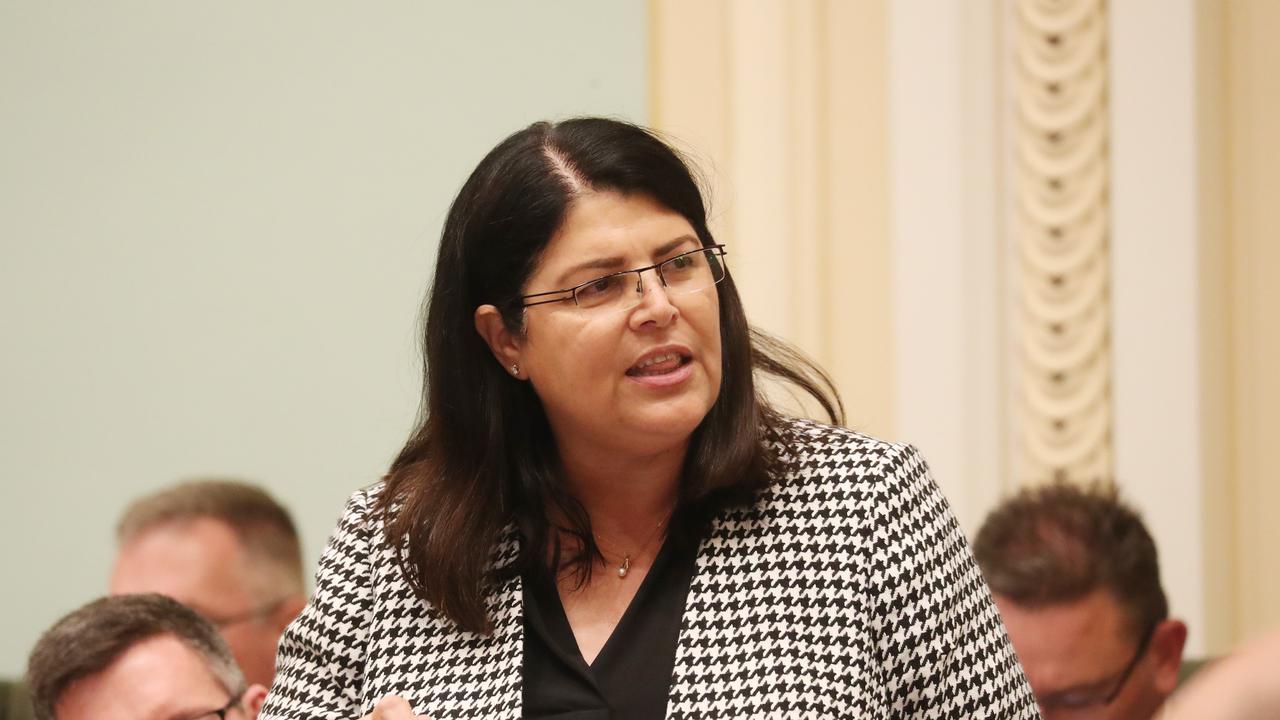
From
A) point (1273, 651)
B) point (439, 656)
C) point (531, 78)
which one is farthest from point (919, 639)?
point (531, 78)

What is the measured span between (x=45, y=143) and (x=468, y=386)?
2.17 metres

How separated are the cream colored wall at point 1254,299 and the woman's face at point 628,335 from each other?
1.46m

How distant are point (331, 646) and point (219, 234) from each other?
192cm

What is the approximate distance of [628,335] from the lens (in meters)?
1.79

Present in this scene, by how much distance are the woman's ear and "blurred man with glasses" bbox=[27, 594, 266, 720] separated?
0.71 m

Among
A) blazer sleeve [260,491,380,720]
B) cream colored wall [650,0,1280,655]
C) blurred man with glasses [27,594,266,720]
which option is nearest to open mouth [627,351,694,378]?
blazer sleeve [260,491,380,720]

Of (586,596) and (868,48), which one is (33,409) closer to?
(868,48)

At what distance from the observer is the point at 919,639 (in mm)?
1687

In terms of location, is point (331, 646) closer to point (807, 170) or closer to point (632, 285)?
point (632, 285)

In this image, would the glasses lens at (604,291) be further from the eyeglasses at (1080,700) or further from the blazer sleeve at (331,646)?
the eyeglasses at (1080,700)

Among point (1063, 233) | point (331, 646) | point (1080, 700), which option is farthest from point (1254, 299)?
point (331, 646)

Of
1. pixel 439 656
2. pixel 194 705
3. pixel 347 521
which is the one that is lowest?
pixel 194 705

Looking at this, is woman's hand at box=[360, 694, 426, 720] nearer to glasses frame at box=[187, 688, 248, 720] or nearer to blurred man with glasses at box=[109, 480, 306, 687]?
glasses frame at box=[187, 688, 248, 720]

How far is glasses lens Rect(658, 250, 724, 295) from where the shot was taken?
5.95 feet
